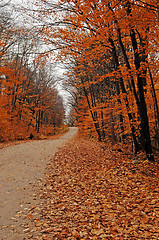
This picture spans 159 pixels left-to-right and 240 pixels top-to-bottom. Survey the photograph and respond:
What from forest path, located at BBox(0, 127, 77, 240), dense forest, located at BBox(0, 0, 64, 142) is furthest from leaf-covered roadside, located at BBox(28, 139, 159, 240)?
dense forest, located at BBox(0, 0, 64, 142)

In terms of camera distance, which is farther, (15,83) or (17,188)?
(15,83)

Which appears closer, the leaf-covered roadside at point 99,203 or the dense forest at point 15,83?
the leaf-covered roadside at point 99,203

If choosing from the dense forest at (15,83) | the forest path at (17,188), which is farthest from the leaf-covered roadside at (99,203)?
the dense forest at (15,83)

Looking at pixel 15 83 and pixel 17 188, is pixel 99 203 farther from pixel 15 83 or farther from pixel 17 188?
pixel 15 83

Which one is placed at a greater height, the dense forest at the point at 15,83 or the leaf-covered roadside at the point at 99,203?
the dense forest at the point at 15,83

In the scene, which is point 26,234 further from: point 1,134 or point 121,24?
point 1,134

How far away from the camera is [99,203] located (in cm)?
545

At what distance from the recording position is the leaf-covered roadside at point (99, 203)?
13.1 ft

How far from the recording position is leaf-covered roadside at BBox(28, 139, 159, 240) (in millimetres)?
3996

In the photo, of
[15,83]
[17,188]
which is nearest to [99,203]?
[17,188]

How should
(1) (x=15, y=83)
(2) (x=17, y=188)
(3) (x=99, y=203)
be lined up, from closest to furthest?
(3) (x=99, y=203)
(2) (x=17, y=188)
(1) (x=15, y=83)

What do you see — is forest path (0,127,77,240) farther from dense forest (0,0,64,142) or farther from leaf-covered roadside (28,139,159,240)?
dense forest (0,0,64,142)

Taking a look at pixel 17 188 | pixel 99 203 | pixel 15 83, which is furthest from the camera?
pixel 15 83

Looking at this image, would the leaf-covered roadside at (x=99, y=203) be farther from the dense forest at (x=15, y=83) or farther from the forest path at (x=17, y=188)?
the dense forest at (x=15, y=83)
